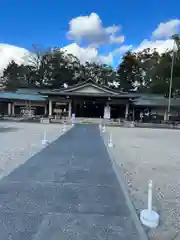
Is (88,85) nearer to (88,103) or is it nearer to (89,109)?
(88,103)

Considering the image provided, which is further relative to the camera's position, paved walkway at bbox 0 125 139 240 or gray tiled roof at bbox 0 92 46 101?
gray tiled roof at bbox 0 92 46 101

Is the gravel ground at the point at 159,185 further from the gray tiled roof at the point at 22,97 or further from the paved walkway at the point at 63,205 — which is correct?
the gray tiled roof at the point at 22,97

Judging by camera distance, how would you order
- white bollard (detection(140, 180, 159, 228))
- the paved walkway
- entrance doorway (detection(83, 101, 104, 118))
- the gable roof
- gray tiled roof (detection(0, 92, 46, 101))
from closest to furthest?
the paved walkway, white bollard (detection(140, 180, 159, 228)), the gable roof, gray tiled roof (detection(0, 92, 46, 101)), entrance doorway (detection(83, 101, 104, 118))

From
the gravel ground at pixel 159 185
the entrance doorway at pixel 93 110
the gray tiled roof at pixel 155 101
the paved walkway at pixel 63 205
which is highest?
the gray tiled roof at pixel 155 101

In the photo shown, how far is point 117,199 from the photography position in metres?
4.46

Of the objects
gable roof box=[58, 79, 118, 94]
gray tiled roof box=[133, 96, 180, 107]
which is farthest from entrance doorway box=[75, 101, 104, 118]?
gray tiled roof box=[133, 96, 180, 107]

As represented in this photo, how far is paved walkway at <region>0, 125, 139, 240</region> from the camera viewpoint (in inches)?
126

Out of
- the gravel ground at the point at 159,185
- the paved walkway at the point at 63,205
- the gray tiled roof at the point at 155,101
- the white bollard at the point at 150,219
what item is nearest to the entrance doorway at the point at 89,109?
the gray tiled roof at the point at 155,101

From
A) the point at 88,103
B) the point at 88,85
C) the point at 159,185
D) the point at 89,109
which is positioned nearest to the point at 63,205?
the point at 159,185

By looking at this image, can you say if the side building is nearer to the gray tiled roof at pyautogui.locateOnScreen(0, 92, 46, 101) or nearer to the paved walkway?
the gray tiled roof at pyautogui.locateOnScreen(0, 92, 46, 101)

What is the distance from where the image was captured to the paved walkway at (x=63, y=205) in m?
3.20

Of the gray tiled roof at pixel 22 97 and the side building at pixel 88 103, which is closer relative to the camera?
the side building at pixel 88 103

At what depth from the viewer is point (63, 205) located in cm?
407

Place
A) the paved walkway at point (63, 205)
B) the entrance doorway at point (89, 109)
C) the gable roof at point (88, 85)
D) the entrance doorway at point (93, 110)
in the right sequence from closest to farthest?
the paved walkway at point (63, 205) < the gable roof at point (88, 85) < the entrance doorway at point (89, 109) < the entrance doorway at point (93, 110)
